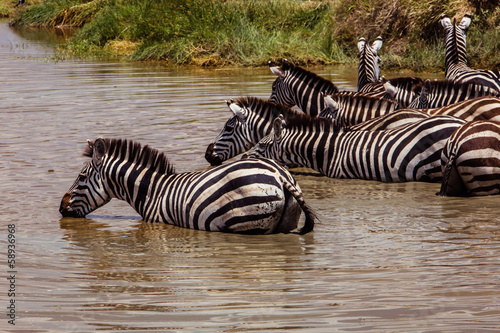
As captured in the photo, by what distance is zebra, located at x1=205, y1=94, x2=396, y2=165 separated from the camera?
10453 millimetres

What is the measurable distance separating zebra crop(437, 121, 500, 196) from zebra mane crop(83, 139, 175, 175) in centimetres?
298

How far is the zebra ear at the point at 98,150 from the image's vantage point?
7.51 m

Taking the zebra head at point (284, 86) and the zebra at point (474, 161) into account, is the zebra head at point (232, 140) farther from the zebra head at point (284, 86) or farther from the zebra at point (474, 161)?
the zebra at point (474, 161)

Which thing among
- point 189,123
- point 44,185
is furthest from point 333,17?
point 44,185

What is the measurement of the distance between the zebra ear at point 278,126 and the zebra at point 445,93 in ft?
8.20

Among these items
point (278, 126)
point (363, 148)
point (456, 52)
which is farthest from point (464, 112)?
point (456, 52)

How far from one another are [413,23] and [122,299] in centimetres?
1546

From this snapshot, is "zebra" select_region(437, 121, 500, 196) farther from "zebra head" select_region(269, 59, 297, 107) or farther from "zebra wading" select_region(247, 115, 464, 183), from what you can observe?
"zebra head" select_region(269, 59, 297, 107)

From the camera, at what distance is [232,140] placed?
10.6 meters

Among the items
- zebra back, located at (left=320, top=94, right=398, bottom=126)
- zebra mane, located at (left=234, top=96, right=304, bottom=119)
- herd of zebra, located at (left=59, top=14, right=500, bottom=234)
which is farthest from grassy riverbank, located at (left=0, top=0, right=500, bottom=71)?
zebra mane, located at (left=234, top=96, right=304, bottom=119)

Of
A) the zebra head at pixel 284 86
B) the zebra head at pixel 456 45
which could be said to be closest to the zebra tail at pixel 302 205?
the zebra head at pixel 284 86

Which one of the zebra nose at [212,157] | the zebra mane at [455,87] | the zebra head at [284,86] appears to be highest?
the zebra mane at [455,87]

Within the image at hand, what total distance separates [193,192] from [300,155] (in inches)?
115

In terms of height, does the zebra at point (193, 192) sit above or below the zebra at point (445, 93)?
below
